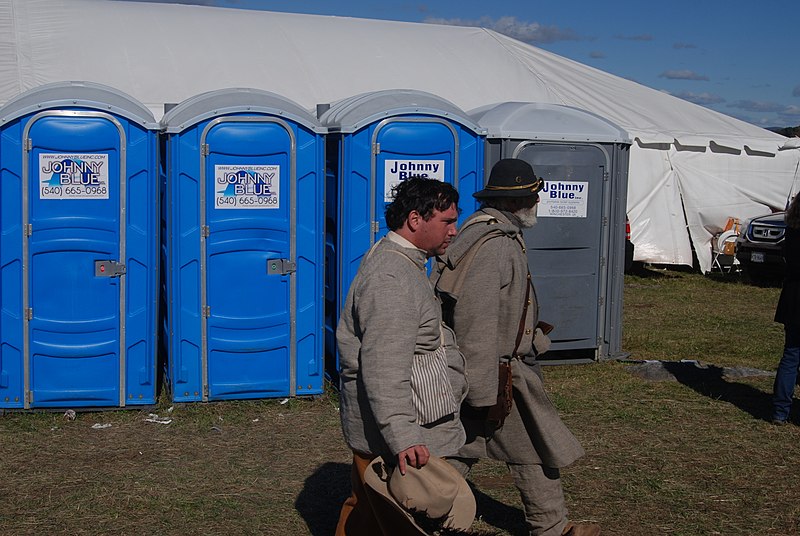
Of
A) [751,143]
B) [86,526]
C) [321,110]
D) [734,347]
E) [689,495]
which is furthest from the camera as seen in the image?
[751,143]

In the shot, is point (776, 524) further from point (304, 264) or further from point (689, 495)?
point (304, 264)

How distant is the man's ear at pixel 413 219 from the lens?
368 cm

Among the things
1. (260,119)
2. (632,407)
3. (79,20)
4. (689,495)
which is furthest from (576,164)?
(79,20)

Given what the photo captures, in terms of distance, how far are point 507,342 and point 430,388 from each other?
834 millimetres

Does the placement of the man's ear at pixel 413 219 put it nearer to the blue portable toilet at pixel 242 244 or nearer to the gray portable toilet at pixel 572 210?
the blue portable toilet at pixel 242 244

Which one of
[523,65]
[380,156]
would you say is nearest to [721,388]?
[380,156]

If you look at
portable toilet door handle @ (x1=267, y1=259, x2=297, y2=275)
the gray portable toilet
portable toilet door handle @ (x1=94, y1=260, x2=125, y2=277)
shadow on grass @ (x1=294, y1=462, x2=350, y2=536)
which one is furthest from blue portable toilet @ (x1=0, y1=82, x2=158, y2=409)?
the gray portable toilet

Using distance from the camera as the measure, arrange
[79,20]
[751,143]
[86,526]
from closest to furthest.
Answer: [86,526] → [79,20] → [751,143]

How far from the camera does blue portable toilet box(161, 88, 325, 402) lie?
7066mm

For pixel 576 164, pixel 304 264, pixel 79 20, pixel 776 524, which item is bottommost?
pixel 776 524

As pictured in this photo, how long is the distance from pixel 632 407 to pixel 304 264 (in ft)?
9.20

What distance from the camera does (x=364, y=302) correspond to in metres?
3.51

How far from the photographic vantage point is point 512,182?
4527 mm

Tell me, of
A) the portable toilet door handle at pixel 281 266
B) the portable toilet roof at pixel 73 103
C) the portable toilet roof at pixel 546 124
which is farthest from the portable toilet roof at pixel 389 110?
the portable toilet roof at pixel 73 103
